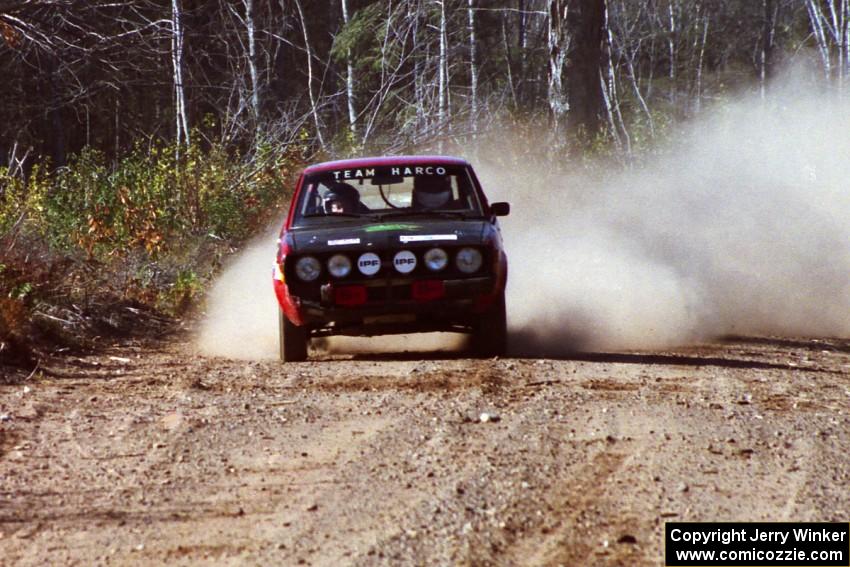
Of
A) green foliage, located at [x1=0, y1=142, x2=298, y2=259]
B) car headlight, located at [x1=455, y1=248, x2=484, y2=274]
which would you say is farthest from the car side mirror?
green foliage, located at [x1=0, y1=142, x2=298, y2=259]

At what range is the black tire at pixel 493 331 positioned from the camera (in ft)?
31.4

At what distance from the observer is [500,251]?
967 cm

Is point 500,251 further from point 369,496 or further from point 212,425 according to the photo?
point 369,496

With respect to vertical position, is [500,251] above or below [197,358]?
→ above

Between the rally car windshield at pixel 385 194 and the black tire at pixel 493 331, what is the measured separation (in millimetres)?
998

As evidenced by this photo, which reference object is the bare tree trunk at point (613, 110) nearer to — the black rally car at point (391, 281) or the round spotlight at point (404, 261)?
the black rally car at point (391, 281)

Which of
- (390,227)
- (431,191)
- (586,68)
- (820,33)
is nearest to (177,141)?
(586,68)

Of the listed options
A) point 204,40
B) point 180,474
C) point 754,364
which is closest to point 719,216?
point 754,364

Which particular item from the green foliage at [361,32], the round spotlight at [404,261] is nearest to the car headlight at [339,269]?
the round spotlight at [404,261]

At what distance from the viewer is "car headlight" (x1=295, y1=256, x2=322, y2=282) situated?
9359 mm

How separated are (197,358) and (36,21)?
191 inches

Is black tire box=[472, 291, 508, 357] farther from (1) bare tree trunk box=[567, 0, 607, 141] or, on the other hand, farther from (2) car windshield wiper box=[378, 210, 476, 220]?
(1) bare tree trunk box=[567, 0, 607, 141]

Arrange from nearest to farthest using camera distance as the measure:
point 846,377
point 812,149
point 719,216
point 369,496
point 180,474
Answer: point 369,496
point 180,474
point 846,377
point 719,216
point 812,149

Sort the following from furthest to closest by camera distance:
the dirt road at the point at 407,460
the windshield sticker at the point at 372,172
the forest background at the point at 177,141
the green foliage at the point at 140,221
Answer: the green foliage at the point at 140,221, the forest background at the point at 177,141, the windshield sticker at the point at 372,172, the dirt road at the point at 407,460
